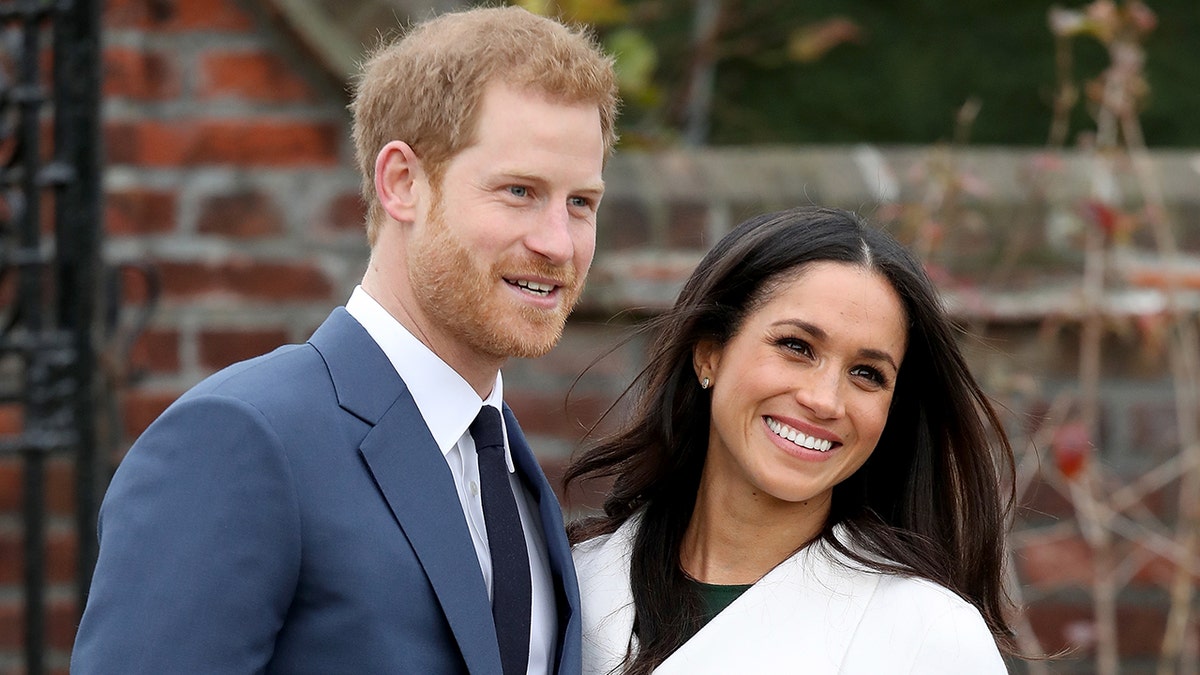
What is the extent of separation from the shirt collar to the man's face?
44mm

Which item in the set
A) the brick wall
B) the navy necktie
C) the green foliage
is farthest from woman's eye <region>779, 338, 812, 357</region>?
the green foliage

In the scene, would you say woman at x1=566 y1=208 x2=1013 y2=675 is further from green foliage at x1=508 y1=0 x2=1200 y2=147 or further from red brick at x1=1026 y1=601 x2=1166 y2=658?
green foliage at x1=508 y1=0 x2=1200 y2=147

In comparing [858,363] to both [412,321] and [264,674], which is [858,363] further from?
[264,674]

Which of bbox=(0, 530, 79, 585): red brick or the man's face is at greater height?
the man's face

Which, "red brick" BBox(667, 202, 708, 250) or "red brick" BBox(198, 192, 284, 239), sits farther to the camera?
"red brick" BBox(667, 202, 708, 250)

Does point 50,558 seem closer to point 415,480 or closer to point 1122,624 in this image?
point 415,480

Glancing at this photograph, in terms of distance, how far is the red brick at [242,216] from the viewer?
12.2ft

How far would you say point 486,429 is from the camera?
2.40 meters

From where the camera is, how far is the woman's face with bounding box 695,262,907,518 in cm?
258

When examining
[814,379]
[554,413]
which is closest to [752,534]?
[814,379]

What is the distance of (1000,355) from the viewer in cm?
386

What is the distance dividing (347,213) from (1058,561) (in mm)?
1891

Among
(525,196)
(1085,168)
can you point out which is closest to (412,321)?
(525,196)

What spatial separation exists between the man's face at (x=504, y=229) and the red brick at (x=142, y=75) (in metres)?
1.59
